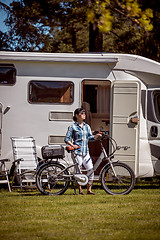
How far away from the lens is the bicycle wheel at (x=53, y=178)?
843 cm

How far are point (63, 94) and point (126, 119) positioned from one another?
1396mm

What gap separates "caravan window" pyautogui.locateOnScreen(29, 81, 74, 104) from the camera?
31.2 ft

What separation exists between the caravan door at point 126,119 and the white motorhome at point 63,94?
0.02 metres

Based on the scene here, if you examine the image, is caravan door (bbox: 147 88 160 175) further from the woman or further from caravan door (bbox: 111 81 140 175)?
the woman

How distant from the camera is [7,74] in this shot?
31.3 feet

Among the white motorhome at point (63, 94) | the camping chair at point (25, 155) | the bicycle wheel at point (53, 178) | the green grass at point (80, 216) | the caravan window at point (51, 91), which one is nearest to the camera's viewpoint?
the green grass at point (80, 216)

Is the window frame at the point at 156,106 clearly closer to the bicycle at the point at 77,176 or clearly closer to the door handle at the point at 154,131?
the door handle at the point at 154,131

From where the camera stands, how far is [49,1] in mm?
15836

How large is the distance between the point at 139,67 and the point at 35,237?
16.4 ft

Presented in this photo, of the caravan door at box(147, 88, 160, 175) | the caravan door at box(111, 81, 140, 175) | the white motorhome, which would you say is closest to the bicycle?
the caravan door at box(111, 81, 140, 175)

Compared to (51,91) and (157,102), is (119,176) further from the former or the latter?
(51,91)

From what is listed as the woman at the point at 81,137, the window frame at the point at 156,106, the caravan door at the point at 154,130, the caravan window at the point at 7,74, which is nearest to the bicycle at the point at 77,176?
the woman at the point at 81,137

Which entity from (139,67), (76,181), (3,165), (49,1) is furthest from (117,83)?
(49,1)

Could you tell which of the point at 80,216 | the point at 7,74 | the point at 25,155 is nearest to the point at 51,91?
the point at 7,74
